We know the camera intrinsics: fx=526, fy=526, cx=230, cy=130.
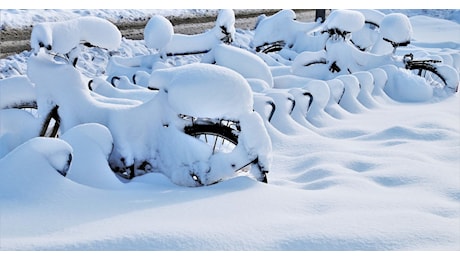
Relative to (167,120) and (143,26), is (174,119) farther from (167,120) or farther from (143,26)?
(143,26)

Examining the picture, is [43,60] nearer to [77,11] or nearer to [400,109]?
[400,109]

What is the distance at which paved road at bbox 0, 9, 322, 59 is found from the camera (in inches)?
345

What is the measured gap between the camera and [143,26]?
11727 millimetres

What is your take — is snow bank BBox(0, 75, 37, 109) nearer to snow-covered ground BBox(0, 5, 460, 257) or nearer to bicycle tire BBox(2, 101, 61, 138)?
bicycle tire BBox(2, 101, 61, 138)

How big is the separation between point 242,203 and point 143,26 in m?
9.71

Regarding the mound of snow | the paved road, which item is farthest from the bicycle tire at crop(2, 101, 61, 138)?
the paved road

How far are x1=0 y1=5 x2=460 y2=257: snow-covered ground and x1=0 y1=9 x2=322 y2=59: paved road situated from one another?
589 cm

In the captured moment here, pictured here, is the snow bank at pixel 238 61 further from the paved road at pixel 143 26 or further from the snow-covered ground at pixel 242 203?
the paved road at pixel 143 26

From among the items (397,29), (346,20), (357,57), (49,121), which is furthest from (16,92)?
(397,29)

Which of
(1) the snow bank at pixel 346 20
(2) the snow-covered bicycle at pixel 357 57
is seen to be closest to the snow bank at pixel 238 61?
(2) the snow-covered bicycle at pixel 357 57

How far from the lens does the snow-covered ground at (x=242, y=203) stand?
6.88 feet

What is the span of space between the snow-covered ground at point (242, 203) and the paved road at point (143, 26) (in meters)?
5.89

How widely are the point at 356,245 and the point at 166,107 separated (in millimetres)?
1555

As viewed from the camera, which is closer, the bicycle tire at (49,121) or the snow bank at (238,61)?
the bicycle tire at (49,121)
